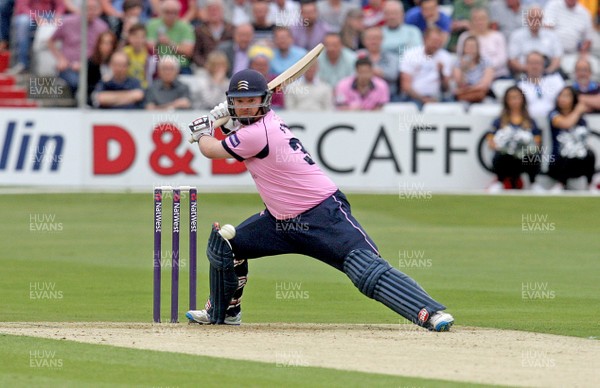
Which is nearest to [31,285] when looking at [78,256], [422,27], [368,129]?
[78,256]

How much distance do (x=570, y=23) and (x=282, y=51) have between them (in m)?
5.27

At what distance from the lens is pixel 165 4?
22.8m

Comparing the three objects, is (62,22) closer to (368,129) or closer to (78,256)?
(368,129)

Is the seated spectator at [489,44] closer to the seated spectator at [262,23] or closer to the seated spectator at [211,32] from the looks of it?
the seated spectator at [262,23]

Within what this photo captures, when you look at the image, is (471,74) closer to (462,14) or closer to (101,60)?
(462,14)

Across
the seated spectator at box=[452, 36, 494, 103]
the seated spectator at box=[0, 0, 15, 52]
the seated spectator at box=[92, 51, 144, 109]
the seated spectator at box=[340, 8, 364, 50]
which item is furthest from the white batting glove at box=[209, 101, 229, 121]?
the seated spectator at box=[0, 0, 15, 52]

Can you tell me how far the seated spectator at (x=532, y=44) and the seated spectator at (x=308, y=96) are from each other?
134 inches

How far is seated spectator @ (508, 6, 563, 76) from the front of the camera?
22500 mm

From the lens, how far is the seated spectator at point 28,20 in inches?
899

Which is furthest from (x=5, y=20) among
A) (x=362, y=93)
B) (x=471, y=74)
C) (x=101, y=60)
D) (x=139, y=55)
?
(x=471, y=74)

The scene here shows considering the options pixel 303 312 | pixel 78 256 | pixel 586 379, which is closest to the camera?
pixel 586 379

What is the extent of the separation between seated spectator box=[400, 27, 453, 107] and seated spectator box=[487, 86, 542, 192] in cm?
166

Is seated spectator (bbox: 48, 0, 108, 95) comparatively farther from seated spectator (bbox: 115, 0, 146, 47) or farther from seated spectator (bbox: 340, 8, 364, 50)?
seated spectator (bbox: 340, 8, 364, 50)

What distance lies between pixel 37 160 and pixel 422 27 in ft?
23.7
